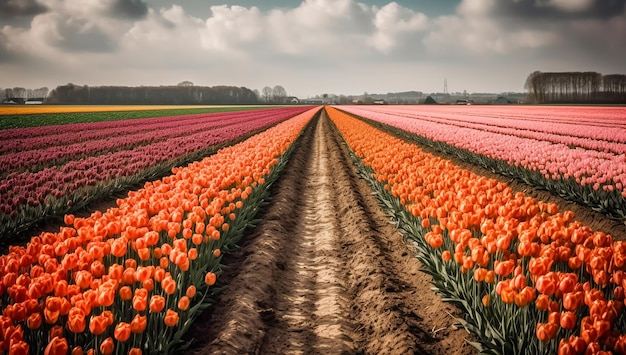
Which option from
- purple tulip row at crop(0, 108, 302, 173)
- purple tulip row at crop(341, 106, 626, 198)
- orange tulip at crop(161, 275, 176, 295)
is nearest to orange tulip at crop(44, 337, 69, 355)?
orange tulip at crop(161, 275, 176, 295)

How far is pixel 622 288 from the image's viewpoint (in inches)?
111

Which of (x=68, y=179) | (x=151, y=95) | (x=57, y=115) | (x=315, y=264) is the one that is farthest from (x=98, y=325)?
(x=151, y=95)

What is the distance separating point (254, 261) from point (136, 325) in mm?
2922

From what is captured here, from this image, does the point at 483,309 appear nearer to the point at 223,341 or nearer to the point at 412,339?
the point at 412,339

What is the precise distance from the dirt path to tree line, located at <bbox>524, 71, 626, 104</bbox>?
102 metres

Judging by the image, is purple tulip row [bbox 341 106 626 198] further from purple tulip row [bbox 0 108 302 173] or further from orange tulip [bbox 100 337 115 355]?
purple tulip row [bbox 0 108 302 173]

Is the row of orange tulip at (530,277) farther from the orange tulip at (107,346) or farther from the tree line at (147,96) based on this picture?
the tree line at (147,96)

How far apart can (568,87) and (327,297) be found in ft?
373

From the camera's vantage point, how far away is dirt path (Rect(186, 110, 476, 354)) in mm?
3770

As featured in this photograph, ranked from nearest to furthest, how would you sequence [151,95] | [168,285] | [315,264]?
[168,285]
[315,264]
[151,95]

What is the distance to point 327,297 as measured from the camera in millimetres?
4895

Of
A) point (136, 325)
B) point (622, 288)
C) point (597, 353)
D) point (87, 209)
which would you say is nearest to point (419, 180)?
point (622, 288)

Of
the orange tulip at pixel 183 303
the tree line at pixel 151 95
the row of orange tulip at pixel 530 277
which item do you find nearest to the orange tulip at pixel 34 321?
the orange tulip at pixel 183 303

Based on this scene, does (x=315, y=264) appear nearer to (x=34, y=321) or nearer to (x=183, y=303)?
(x=183, y=303)
